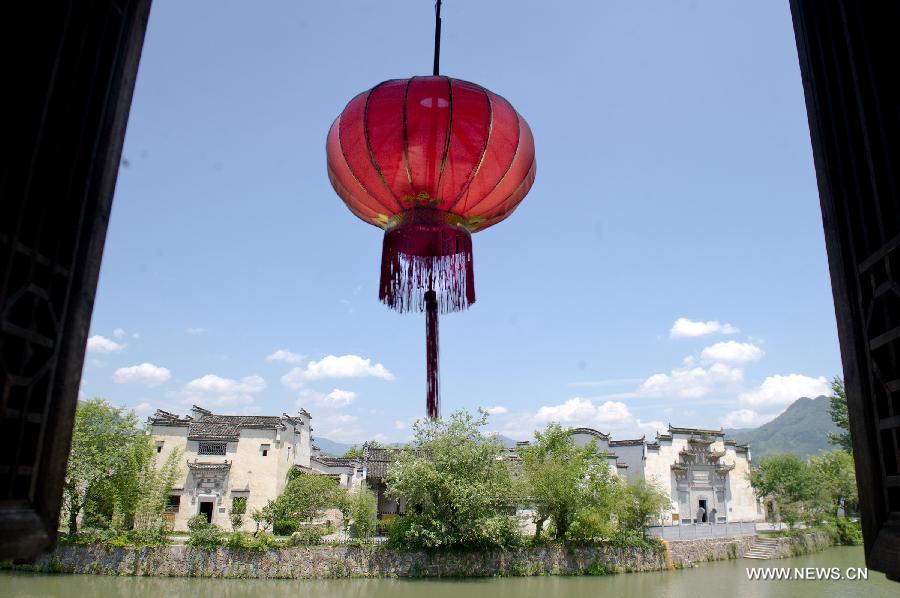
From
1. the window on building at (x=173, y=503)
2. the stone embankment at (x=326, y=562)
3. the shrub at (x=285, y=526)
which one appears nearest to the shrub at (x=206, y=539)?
the stone embankment at (x=326, y=562)

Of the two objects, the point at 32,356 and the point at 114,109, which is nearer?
the point at 32,356

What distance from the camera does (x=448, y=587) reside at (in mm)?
13242

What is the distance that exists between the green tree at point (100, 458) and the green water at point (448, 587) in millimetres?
1721

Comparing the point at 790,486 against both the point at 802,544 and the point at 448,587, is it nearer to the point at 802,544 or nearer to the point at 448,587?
the point at 802,544

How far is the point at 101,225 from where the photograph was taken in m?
1.98

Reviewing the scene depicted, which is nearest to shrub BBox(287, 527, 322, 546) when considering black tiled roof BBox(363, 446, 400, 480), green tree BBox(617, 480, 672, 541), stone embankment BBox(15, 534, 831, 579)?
stone embankment BBox(15, 534, 831, 579)

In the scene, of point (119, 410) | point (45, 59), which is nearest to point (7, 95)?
point (45, 59)

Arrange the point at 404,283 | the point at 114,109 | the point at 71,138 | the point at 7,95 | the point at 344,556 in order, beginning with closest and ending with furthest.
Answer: the point at 7,95 < the point at 71,138 < the point at 114,109 < the point at 404,283 < the point at 344,556

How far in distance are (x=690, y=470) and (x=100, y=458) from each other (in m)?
19.1

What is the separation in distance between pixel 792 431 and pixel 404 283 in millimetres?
171902

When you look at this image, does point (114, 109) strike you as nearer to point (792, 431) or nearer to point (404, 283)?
point (404, 283)

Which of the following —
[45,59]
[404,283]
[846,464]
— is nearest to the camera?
[45,59]

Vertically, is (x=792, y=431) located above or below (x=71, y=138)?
above

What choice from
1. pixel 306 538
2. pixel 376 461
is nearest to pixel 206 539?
pixel 306 538
